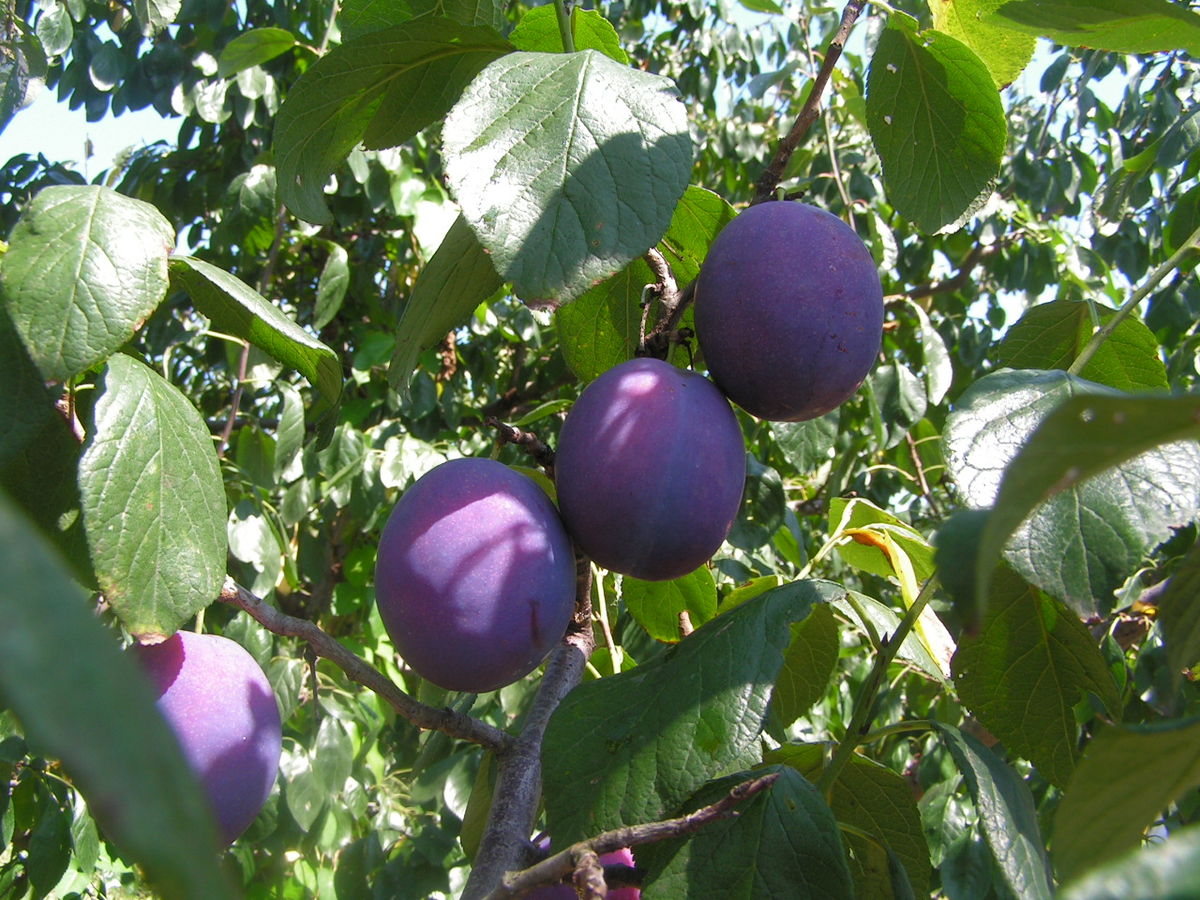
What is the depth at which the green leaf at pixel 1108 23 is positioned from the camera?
489 mm

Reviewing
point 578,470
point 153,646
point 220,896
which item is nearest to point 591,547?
point 578,470

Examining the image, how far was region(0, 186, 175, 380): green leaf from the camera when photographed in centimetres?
45

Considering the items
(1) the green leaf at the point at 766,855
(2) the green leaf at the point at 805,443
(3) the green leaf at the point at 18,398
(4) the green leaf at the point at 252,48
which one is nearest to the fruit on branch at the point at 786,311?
(1) the green leaf at the point at 766,855

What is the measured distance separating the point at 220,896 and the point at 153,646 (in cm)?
56

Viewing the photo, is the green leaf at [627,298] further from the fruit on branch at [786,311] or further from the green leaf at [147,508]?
the green leaf at [147,508]

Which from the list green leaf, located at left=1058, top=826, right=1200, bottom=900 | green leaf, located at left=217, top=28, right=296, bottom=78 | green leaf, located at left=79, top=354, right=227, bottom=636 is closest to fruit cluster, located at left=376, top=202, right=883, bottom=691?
green leaf, located at left=79, top=354, right=227, bottom=636

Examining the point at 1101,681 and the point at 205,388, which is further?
the point at 205,388

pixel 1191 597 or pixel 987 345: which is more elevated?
pixel 1191 597

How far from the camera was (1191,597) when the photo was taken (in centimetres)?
39

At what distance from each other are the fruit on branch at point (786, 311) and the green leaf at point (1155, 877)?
43cm

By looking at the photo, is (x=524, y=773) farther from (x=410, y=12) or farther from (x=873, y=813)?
(x=410, y=12)

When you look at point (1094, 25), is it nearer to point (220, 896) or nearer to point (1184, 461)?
point (1184, 461)

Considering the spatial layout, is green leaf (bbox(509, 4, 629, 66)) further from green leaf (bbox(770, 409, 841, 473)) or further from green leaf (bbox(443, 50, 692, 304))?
green leaf (bbox(770, 409, 841, 473))

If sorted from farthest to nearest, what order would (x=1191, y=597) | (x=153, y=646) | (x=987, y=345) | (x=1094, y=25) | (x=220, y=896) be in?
(x=987, y=345) → (x=153, y=646) → (x=1094, y=25) → (x=1191, y=597) → (x=220, y=896)
